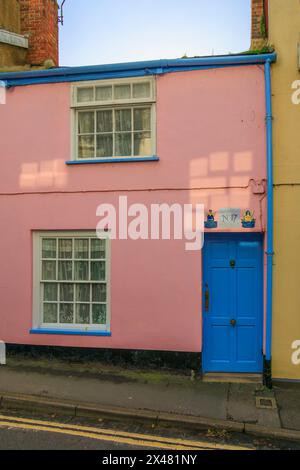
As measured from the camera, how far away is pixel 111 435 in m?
5.10

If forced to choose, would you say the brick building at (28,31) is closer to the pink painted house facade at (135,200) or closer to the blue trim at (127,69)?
the blue trim at (127,69)

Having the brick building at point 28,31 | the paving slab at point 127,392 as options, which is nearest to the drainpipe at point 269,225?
the paving slab at point 127,392

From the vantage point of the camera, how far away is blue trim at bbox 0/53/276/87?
6992mm

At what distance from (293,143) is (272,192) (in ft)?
3.09

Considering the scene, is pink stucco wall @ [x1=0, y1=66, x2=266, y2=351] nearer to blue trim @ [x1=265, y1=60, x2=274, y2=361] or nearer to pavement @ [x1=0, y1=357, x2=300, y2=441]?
blue trim @ [x1=265, y1=60, x2=274, y2=361]

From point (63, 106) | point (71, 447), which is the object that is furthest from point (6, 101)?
point (71, 447)

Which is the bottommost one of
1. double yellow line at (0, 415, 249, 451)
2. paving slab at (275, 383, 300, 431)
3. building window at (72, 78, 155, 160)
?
double yellow line at (0, 415, 249, 451)

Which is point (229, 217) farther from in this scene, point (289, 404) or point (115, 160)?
point (289, 404)

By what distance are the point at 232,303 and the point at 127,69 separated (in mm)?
4786

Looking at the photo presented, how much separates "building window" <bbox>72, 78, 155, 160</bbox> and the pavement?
4088mm

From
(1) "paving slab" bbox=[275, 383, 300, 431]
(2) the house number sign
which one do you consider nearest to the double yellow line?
(1) "paving slab" bbox=[275, 383, 300, 431]

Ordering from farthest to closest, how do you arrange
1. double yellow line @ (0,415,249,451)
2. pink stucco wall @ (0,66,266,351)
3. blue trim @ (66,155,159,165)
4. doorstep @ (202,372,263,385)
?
blue trim @ (66,155,159,165) < pink stucco wall @ (0,66,266,351) < doorstep @ (202,372,263,385) < double yellow line @ (0,415,249,451)

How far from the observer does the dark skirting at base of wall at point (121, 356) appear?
23.4 ft

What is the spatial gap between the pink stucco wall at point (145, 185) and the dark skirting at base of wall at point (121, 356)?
0.43 ft
